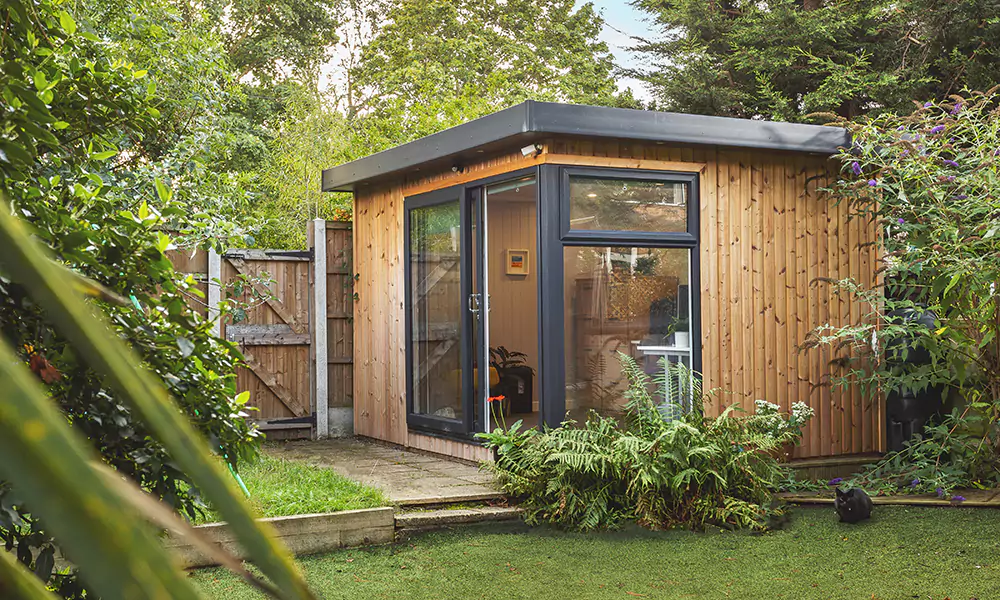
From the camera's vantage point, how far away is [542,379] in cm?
603

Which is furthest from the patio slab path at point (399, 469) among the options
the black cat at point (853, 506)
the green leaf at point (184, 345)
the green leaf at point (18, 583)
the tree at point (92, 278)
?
the green leaf at point (18, 583)

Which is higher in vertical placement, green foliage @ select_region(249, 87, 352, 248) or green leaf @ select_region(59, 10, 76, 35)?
green foliage @ select_region(249, 87, 352, 248)

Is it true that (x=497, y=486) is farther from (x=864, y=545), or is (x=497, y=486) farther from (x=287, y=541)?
(x=864, y=545)

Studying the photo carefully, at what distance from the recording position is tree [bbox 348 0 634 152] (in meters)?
18.2

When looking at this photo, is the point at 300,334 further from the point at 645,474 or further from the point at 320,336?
the point at 645,474

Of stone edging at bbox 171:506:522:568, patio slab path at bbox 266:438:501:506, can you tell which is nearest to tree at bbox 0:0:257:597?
stone edging at bbox 171:506:522:568

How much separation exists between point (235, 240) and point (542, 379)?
2.28 m

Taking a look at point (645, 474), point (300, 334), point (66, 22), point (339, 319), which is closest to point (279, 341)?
point (300, 334)

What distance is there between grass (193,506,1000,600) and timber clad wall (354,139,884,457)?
1505 mm

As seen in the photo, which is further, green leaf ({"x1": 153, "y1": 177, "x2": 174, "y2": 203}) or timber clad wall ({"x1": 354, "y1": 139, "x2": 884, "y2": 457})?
timber clad wall ({"x1": 354, "y1": 139, "x2": 884, "y2": 457})

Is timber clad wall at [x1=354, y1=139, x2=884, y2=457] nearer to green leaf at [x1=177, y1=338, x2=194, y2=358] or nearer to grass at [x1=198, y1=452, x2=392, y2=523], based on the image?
grass at [x1=198, y1=452, x2=392, y2=523]

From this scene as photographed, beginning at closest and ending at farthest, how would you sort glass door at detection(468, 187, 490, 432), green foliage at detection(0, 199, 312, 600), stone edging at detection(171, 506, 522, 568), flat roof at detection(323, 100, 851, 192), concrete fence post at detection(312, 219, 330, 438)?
green foliage at detection(0, 199, 312, 600) → stone edging at detection(171, 506, 522, 568) → flat roof at detection(323, 100, 851, 192) → glass door at detection(468, 187, 490, 432) → concrete fence post at detection(312, 219, 330, 438)

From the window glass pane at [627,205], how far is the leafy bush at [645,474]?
1333 mm

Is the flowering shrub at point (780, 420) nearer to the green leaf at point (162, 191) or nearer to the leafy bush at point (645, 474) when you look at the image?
the leafy bush at point (645, 474)
